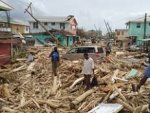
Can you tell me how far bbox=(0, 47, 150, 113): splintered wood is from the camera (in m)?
14.1

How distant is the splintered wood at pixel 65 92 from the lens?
1411 cm

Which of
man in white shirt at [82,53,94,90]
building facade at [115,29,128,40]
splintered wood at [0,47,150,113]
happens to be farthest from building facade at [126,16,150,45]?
man in white shirt at [82,53,94,90]

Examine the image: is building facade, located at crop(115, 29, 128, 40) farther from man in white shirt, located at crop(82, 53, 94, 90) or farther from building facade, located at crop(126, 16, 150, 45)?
man in white shirt, located at crop(82, 53, 94, 90)

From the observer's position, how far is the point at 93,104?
1430 cm

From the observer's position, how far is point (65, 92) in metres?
17.3

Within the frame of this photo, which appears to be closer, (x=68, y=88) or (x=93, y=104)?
(x=93, y=104)

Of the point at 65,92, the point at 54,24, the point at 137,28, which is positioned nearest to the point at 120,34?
the point at 54,24

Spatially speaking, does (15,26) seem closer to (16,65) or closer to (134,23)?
(134,23)

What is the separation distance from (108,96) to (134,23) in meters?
59.3

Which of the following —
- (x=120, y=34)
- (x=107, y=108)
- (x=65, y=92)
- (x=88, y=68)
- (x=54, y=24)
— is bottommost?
(x=120, y=34)

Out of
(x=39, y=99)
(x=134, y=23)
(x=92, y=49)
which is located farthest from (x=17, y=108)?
(x=134, y=23)

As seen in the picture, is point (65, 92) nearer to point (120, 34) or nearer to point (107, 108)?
point (107, 108)

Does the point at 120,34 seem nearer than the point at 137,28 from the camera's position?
No

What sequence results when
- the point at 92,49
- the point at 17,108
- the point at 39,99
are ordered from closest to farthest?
the point at 17,108, the point at 39,99, the point at 92,49
